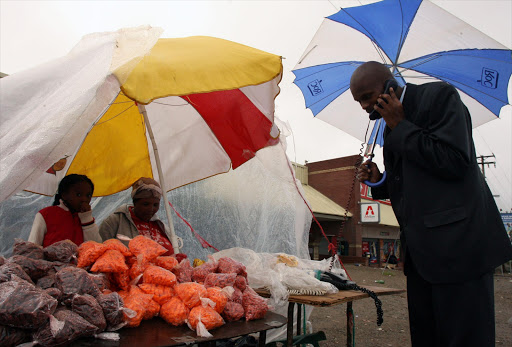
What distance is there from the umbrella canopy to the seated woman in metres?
0.58

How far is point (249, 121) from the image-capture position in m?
3.29

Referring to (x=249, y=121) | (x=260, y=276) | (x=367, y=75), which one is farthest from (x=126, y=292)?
(x=249, y=121)

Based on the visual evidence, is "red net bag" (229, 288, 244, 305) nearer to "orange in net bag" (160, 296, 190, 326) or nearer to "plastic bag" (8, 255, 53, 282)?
"orange in net bag" (160, 296, 190, 326)

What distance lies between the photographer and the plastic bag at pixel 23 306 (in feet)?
4.11

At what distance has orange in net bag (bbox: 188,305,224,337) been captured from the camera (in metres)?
1.61

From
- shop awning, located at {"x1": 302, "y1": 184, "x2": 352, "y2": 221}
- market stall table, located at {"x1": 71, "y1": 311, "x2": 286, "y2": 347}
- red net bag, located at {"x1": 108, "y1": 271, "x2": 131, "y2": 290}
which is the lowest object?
market stall table, located at {"x1": 71, "y1": 311, "x2": 286, "y2": 347}

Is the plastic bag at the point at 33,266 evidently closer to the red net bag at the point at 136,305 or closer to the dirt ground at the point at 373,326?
the red net bag at the point at 136,305

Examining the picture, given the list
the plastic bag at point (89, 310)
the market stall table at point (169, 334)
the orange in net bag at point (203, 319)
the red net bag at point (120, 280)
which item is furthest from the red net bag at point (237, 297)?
the plastic bag at point (89, 310)

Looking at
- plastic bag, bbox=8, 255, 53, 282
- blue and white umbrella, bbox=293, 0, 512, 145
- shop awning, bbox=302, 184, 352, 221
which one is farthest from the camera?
shop awning, bbox=302, 184, 352, 221

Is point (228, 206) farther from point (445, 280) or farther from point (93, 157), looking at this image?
point (445, 280)

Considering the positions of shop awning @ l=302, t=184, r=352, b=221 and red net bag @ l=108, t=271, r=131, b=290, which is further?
shop awning @ l=302, t=184, r=352, b=221

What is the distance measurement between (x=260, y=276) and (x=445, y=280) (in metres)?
1.48

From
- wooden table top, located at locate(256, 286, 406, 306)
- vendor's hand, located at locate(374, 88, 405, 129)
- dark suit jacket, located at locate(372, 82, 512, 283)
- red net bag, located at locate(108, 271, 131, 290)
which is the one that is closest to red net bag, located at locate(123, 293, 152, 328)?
red net bag, located at locate(108, 271, 131, 290)

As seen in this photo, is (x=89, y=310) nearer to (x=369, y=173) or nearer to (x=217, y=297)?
(x=217, y=297)
